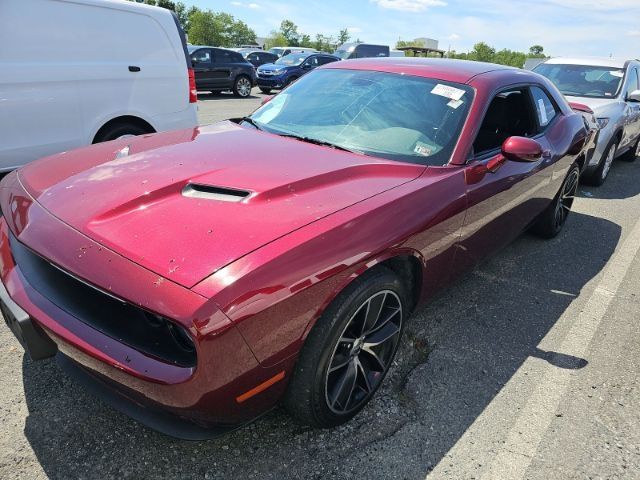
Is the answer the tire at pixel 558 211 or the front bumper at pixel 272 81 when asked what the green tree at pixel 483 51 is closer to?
the front bumper at pixel 272 81

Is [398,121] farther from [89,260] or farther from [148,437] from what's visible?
[148,437]

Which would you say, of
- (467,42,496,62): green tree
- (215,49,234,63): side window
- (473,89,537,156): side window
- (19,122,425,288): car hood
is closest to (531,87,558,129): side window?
(473,89,537,156): side window

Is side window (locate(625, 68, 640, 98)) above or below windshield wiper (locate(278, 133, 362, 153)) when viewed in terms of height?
above

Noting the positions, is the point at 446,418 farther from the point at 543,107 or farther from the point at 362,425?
the point at 543,107

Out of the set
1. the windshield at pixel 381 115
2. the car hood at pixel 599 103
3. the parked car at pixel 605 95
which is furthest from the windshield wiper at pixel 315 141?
the car hood at pixel 599 103

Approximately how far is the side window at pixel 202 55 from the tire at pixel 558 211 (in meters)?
13.1

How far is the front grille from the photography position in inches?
62.1

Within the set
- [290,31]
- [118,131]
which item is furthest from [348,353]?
[290,31]

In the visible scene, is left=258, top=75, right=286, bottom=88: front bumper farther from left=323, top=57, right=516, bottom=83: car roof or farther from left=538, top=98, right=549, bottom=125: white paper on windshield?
left=538, top=98, right=549, bottom=125: white paper on windshield

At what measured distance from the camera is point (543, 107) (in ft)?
12.4

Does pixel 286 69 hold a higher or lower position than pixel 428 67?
lower

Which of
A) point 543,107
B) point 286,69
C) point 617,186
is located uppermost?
point 543,107

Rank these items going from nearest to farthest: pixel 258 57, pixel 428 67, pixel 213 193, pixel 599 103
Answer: pixel 213 193 → pixel 428 67 → pixel 599 103 → pixel 258 57

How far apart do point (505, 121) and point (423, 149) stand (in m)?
1.21
